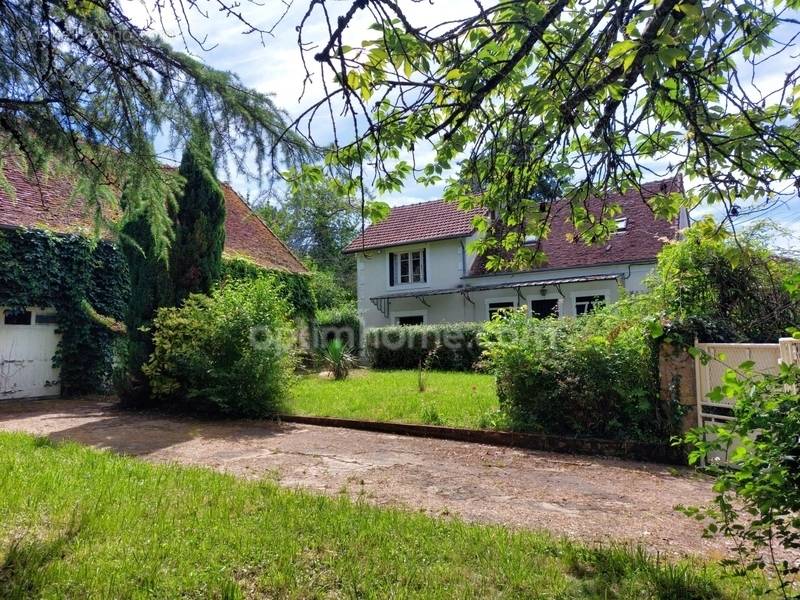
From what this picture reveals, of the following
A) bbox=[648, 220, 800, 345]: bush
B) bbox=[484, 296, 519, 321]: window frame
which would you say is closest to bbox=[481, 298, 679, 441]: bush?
bbox=[648, 220, 800, 345]: bush

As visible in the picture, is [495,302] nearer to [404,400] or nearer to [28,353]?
[404,400]

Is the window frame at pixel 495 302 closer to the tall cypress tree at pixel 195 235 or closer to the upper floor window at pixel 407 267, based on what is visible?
the upper floor window at pixel 407 267

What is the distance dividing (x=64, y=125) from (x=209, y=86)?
1.35 metres

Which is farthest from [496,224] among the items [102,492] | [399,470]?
[102,492]

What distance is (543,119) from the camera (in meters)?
4.06

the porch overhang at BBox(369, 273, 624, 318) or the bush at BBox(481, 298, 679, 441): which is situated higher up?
the porch overhang at BBox(369, 273, 624, 318)

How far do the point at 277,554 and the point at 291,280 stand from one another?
15.7 m

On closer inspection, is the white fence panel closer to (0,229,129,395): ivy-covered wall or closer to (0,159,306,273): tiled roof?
(0,159,306,273): tiled roof

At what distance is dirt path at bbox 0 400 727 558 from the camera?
168 inches

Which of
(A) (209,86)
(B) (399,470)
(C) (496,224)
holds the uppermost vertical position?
(A) (209,86)

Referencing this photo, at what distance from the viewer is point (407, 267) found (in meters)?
24.4

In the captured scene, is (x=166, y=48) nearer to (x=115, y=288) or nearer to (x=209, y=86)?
(x=209, y=86)

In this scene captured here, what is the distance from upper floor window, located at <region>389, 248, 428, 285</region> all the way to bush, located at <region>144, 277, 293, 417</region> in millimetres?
14173

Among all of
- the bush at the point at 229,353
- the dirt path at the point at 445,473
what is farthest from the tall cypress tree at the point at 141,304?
the dirt path at the point at 445,473
